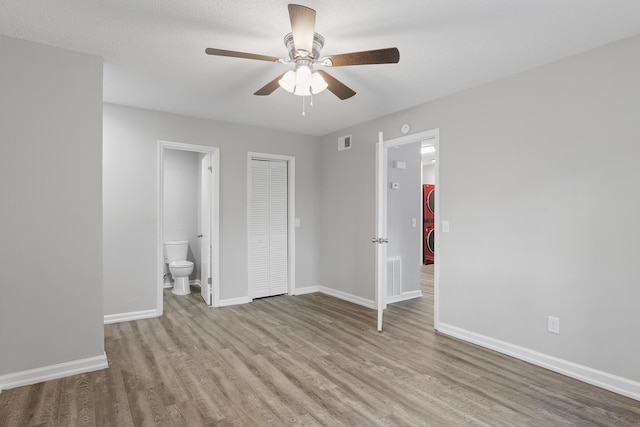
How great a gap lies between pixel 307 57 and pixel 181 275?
413cm

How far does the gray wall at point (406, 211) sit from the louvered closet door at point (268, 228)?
5.13 feet

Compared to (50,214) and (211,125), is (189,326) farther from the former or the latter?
(211,125)

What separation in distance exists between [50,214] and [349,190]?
3403mm

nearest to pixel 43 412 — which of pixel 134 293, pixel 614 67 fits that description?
pixel 134 293

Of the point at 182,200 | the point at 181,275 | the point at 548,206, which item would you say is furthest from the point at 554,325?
the point at 182,200

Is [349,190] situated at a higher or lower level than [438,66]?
lower

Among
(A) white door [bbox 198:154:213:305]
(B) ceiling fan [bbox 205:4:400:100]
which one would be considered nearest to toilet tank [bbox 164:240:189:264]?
(A) white door [bbox 198:154:213:305]

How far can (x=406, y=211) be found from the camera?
511 centimetres

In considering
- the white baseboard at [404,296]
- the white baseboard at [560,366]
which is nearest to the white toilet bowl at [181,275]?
the white baseboard at [404,296]

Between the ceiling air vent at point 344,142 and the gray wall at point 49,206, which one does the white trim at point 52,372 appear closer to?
the gray wall at point 49,206

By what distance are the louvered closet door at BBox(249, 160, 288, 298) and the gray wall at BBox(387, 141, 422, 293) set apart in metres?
1.57

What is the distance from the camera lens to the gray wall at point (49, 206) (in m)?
2.46

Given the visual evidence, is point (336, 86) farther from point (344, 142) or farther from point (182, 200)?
point (182, 200)

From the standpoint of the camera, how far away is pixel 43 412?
2168 mm
